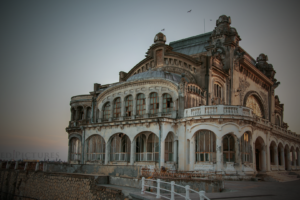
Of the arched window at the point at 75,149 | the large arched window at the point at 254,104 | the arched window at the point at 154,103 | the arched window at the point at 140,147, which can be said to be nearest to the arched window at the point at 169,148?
the arched window at the point at 140,147

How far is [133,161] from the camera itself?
31.6 metres

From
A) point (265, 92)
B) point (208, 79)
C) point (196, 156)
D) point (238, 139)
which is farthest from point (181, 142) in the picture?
point (265, 92)

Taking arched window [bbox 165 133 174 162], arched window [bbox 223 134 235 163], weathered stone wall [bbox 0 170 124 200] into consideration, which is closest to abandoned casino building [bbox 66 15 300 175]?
arched window [bbox 223 134 235 163]

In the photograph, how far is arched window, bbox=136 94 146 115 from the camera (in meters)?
34.7

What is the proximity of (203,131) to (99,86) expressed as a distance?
20112mm

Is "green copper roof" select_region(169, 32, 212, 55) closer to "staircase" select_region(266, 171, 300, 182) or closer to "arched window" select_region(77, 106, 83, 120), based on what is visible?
"arched window" select_region(77, 106, 83, 120)

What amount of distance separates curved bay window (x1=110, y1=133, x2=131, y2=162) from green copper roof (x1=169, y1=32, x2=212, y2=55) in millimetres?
17378

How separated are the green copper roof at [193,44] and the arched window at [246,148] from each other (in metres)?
18.0

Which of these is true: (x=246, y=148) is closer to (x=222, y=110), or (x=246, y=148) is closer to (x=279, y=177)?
(x=222, y=110)

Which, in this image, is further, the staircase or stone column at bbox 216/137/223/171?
the staircase

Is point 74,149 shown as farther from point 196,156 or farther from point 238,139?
point 238,139

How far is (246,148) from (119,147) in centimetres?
1385

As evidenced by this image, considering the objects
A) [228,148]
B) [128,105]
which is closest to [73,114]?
[128,105]

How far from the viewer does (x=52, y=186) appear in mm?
25375
